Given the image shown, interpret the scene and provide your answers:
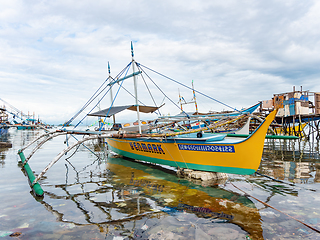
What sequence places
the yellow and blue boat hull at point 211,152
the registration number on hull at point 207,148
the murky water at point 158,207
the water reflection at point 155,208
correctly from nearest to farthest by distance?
1. the murky water at point 158,207
2. the water reflection at point 155,208
3. the yellow and blue boat hull at point 211,152
4. the registration number on hull at point 207,148

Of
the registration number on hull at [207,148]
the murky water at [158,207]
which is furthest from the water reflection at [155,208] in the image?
the registration number on hull at [207,148]

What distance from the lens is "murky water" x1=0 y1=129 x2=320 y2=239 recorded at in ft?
15.5

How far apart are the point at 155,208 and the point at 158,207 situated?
0.12 m

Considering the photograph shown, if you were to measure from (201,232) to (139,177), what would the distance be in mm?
5558

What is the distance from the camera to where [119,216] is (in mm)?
5523

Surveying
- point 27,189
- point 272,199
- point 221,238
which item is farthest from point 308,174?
point 27,189

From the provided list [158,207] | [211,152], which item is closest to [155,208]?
[158,207]

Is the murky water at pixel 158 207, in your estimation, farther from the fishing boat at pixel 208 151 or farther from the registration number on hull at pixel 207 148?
the registration number on hull at pixel 207 148

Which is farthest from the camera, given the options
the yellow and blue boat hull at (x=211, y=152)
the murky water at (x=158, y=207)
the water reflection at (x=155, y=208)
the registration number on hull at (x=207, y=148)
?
the registration number on hull at (x=207, y=148)

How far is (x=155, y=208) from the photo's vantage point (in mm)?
6051

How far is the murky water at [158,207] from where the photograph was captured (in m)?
4.72

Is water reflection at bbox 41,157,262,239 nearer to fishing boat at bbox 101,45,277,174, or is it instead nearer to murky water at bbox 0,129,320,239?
murky water at bbox 0,129,320,239

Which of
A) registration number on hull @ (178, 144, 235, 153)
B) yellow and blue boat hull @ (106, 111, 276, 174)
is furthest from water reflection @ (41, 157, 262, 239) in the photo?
registration number on hull @ (178, 144, 235, 153)

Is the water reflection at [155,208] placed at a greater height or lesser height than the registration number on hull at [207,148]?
lesser
